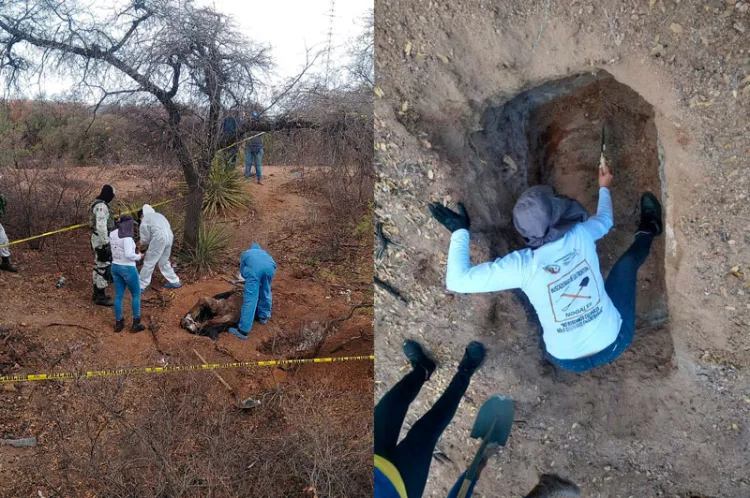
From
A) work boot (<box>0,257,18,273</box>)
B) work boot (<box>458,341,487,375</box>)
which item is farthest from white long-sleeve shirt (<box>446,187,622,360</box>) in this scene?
work boot (<box>0,257,18,273</box>)

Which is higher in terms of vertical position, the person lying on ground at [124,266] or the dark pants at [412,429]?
the person lying on ground at [124,266]

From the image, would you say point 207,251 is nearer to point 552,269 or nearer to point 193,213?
point 193,213

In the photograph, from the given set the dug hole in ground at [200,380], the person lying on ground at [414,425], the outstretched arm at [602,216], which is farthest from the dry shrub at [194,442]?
the outstretched arm at [602,216]

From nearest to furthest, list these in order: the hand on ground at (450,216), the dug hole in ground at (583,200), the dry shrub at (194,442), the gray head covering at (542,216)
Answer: the dug hole in ground at (583,200), the gray head covering at (542,216), the hand on ground at (450,216), the dry shrub at (194,442)

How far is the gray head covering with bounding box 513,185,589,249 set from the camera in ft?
5.83

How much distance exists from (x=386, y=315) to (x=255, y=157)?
958mm

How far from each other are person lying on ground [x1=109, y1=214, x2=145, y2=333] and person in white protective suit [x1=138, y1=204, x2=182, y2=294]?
4 centimetres

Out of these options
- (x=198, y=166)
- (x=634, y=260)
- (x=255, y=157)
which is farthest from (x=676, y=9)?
(x=198, y=166)

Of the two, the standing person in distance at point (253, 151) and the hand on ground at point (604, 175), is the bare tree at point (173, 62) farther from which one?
the hand on ground at point (604, 175)

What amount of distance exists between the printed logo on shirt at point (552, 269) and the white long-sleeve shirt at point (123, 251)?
176 centimetres

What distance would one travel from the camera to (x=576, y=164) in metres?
1.95

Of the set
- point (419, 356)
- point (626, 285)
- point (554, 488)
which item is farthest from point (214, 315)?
point (626, 285)

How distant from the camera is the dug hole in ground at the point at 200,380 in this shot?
2514 mm

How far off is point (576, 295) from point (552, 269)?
0.13 m
